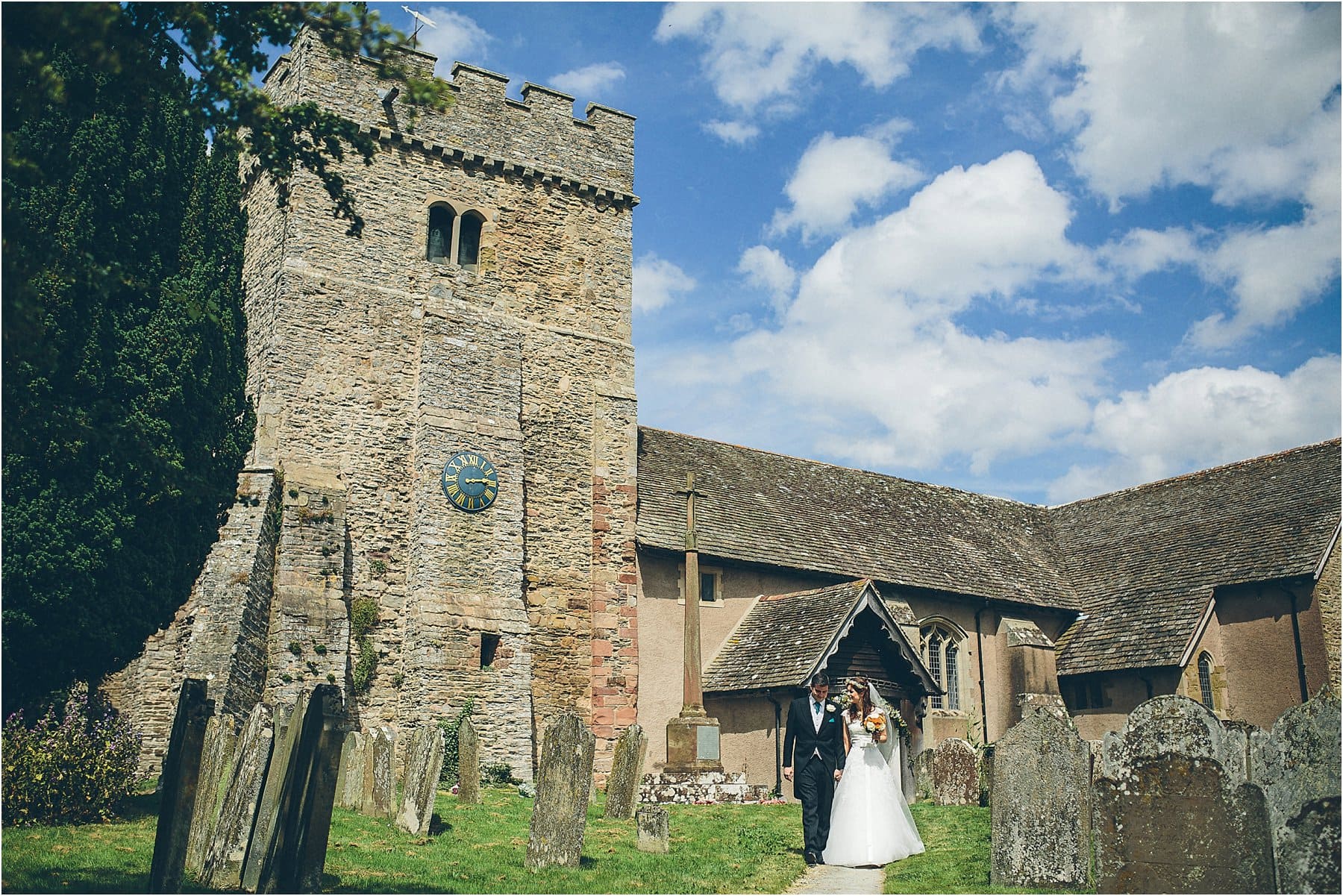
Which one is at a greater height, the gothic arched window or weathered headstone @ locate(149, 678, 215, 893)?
the gothic arched window

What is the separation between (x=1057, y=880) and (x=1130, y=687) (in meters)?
18.9

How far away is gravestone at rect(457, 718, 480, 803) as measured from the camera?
1636 cm

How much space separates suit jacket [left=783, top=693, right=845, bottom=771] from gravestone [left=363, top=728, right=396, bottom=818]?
5491mm

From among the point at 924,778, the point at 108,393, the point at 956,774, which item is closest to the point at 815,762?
the point at 956,774

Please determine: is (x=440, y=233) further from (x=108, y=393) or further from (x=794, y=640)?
(x=794, y=640)

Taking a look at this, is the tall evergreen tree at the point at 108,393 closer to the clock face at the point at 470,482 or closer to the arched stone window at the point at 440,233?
the clock face at the point at 470,482

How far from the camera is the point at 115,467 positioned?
46.1 ft

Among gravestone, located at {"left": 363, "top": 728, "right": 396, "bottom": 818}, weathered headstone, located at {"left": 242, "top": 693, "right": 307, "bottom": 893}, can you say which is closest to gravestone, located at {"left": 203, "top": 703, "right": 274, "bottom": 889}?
weathered headstone, located at {"left": 242, "top": 693, "right": 307, "bottom": 893}

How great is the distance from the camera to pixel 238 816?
9.21m

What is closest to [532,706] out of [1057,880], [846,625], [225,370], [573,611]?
[573,611]

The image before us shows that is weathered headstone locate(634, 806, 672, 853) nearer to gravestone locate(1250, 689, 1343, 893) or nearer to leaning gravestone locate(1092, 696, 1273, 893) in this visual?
leaning gravestone locate(1092, 696, 1273, 893)

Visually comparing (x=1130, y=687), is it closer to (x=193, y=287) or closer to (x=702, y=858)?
(x=702, y=858)

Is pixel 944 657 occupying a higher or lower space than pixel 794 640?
higher

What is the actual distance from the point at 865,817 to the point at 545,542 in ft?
41.3
